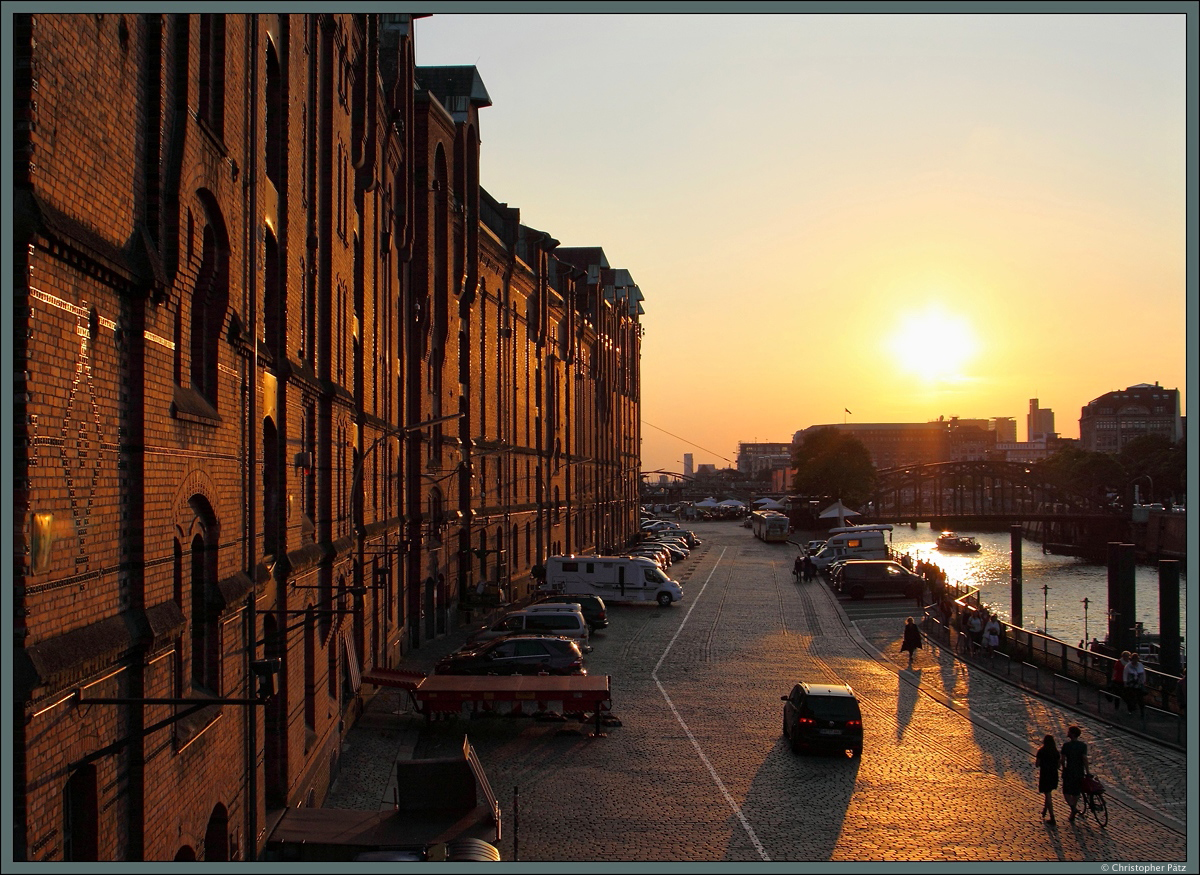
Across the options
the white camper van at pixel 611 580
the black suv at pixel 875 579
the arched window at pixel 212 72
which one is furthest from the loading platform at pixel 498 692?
the black suv at pixel 875 579

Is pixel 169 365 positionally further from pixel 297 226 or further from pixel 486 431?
pixel 486 431

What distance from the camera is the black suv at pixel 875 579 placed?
52375 millimetres

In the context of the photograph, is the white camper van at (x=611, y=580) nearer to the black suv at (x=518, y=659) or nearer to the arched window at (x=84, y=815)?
the black suv at (x=518, y=659)

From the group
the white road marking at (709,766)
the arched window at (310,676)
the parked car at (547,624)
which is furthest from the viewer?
the parked car at (547,624)

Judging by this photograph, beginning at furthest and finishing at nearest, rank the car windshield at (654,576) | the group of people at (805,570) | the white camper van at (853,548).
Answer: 1. the white camper van at (853,548)
2. the group of people at (805,570)
3. the car windshield at (654,576)

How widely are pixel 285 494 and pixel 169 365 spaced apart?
673cm

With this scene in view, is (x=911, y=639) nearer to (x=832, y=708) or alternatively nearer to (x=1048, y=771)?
(x=832, y=708)

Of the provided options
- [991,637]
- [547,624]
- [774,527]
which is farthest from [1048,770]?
[774,527]

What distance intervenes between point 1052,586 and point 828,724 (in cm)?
7068

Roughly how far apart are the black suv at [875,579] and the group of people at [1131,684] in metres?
27.4

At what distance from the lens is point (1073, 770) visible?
16.8 meters

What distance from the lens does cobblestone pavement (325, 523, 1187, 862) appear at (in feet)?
52.3

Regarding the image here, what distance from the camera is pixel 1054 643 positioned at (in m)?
30.8

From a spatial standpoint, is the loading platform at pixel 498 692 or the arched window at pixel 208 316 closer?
the arched window at pixel 208 316
